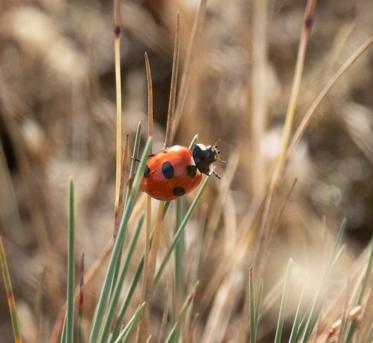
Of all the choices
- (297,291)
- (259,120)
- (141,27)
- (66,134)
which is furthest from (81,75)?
(297,291)

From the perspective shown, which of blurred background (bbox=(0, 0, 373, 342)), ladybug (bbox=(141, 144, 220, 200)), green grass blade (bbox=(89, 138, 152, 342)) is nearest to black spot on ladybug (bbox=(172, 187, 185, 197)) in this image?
ladybug (bbox=(141, 144, 220, 200))

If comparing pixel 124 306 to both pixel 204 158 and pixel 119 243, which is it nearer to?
pixel 119 243

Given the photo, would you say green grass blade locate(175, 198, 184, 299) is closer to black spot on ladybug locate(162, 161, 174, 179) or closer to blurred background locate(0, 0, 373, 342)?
black spot on ladybug locate(162, 161, 174, 179)

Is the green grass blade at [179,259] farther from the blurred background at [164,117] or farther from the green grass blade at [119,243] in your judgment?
the blurred background at [164,117]

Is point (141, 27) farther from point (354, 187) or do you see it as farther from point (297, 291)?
point (297, 291)

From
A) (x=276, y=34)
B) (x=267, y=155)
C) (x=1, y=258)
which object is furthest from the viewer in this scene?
(x=276, y=34)

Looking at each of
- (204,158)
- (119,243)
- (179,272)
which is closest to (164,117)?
(204,158)
